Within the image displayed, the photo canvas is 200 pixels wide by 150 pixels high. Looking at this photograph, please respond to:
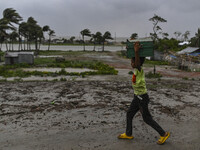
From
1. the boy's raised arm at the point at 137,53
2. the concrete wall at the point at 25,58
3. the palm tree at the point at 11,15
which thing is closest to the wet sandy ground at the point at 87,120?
the boy's raised arm at the point at 137,53

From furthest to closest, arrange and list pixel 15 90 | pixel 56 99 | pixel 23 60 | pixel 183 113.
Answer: pixel 23 60, pixel 15 90, pixel 56 99, pixel 183 113

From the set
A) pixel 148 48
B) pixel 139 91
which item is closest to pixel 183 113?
pixel 139 91

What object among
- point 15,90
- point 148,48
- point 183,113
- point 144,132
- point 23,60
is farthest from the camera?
point 23,60

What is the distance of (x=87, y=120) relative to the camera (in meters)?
5.51

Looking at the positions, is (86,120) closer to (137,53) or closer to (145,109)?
(145,109)

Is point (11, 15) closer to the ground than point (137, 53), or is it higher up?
higher up

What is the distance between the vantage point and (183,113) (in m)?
6.23

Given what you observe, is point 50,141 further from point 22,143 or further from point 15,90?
point 15,90

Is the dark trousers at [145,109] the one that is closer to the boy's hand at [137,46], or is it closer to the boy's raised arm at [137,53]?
the boy's raised arm at [137,53]

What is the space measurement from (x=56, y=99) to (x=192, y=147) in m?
5.13

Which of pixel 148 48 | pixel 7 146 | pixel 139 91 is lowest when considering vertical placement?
pixel 7 146

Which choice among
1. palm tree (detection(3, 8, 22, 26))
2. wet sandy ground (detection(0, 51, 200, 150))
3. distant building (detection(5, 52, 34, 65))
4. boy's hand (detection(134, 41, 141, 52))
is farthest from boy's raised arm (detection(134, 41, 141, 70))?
palm tree (detection(3, 8, 22, 26))

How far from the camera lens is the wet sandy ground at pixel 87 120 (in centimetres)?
412

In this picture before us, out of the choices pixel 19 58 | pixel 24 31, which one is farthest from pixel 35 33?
pixel 19 58
